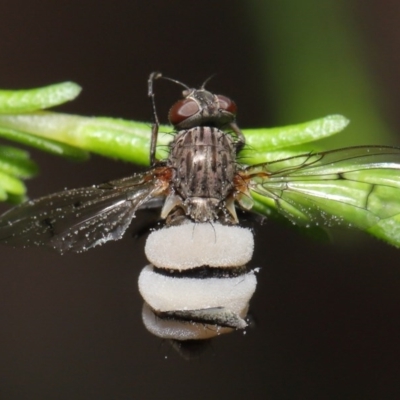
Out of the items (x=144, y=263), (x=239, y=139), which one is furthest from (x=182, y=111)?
(x=144, y=263)

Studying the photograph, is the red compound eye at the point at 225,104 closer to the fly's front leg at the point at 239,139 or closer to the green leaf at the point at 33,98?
the fly's front leg at the point at 239,139

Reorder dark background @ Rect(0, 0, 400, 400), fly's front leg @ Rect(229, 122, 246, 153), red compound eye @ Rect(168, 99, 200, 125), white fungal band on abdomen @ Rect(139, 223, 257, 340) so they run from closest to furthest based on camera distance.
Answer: white fungal band on abdomen @ Rect(139, 223, 257, 340)
fly's front leg @ Rect(229, 122, 246, 153)
red compound eye @ Rect(168, 99, 200, 125)
dark background @ Rect(0, 0, 400, 400)

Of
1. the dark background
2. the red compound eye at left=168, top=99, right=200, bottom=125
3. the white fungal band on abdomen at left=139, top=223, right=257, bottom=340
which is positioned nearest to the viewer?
the white fungal band on abdomen at left=139, top=223, right=257, bottom=340

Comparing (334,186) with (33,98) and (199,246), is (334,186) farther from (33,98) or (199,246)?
(33,98)

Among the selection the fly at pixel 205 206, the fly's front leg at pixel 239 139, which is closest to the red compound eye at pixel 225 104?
the fly at pixel 205 206

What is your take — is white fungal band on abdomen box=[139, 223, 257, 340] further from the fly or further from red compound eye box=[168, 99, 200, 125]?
red compound eye box=[168, 99, 200, 125]

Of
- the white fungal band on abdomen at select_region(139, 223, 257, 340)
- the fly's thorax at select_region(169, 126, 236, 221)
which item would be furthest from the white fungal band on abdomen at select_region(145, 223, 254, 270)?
the fly's thorax at select_region(169, 126, 236, 221)

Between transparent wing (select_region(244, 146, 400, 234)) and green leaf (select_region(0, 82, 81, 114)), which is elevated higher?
green leaf (select_region(0, 82, 81, 114))
